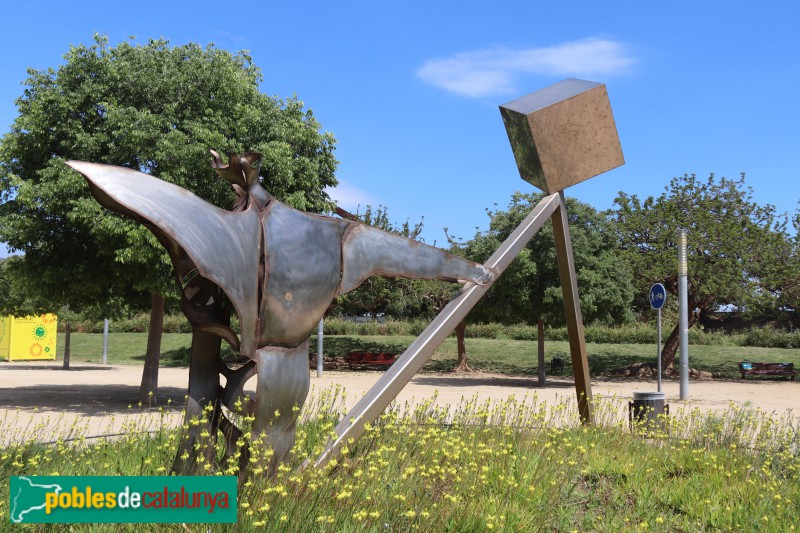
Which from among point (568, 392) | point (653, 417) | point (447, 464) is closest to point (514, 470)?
point (447, 464)

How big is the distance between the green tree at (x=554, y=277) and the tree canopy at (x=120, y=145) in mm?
7413

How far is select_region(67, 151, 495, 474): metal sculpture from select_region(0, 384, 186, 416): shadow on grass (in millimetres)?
7597

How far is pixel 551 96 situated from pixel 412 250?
2585mm

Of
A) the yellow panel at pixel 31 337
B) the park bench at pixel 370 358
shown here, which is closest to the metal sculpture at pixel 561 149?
the park bench at pixel 370 358

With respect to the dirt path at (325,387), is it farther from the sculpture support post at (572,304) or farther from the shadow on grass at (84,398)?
the sculpture support post at (572,304)

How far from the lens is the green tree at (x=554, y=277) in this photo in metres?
18.7

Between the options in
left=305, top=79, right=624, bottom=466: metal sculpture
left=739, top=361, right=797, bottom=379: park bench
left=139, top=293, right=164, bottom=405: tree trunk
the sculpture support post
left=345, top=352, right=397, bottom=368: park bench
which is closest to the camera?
left=305, top=79, right=624, bottom=466: metal sculpture

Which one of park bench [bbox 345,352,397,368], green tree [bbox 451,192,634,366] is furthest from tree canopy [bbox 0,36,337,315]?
park bench [bbox 345,352,397,368]

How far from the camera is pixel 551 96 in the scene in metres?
6.98

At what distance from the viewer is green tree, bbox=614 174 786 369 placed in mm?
21219

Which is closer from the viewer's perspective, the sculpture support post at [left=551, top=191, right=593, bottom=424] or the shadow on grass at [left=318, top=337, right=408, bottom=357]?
the sculpture support post at [left=551, top=191, right=593, bottom=424]

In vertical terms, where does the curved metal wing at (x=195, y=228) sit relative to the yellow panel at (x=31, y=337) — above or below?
above

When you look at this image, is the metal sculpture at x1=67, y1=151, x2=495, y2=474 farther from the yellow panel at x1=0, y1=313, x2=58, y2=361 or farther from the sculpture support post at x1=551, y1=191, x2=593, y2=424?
the yellow panel at x1=0, y1=313, x2=58, y2=361

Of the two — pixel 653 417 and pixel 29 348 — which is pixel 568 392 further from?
pixel 29 348
